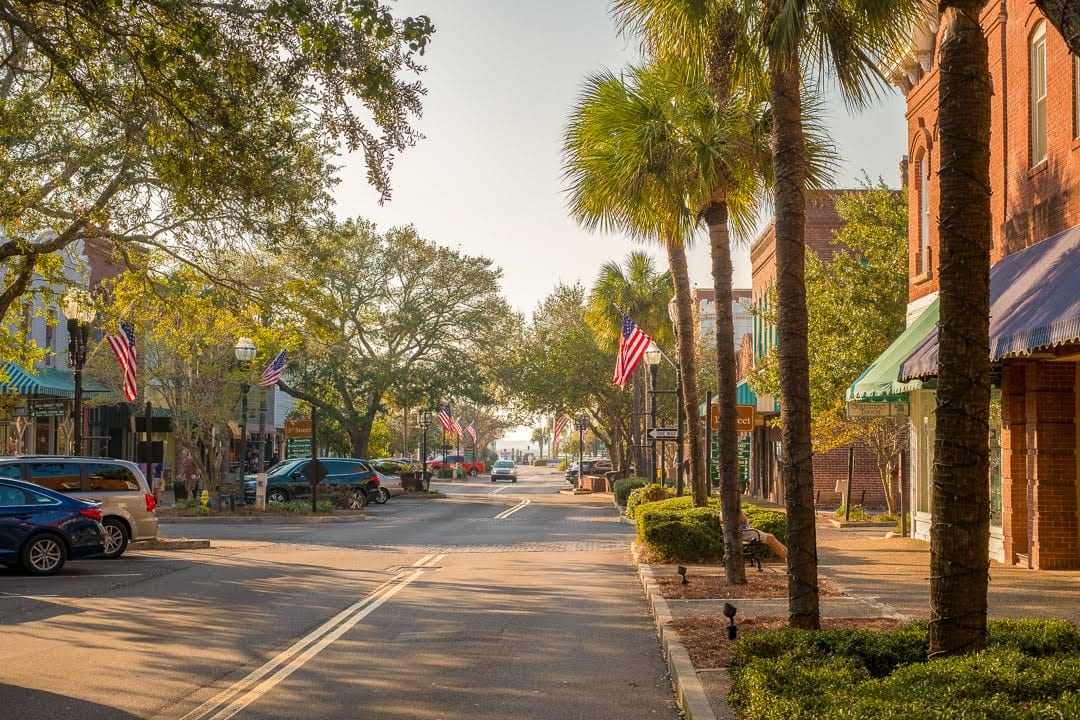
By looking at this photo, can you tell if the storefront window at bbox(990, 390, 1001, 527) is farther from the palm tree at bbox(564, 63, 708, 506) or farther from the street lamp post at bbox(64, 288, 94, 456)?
the street lamp post at bbox(64, 288, 94, 456)

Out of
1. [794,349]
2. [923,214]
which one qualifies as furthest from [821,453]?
[794,349]

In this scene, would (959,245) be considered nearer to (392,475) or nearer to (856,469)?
(856,469)

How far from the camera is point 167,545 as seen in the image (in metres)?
23.7

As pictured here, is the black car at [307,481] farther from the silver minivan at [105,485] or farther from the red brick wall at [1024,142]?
the red brick wall at [1024,142]

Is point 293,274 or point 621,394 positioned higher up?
point 293,274

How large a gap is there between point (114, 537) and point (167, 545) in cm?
245

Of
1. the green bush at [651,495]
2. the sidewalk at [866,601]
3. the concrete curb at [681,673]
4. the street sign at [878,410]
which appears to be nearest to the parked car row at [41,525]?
the sidewalk at [866,601]

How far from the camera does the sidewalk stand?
8758mm

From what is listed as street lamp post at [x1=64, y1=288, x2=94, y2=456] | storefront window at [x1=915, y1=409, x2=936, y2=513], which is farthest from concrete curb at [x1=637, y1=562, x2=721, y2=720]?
street lamp post at [x1=64, y1=288, x2=94, y2=456]

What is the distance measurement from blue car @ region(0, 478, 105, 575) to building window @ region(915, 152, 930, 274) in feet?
50.4

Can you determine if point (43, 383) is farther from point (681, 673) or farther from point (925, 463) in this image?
point (681, 673)

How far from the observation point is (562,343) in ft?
186

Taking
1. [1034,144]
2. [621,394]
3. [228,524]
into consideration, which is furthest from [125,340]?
[621,394]

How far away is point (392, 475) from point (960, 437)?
46.8 meters
